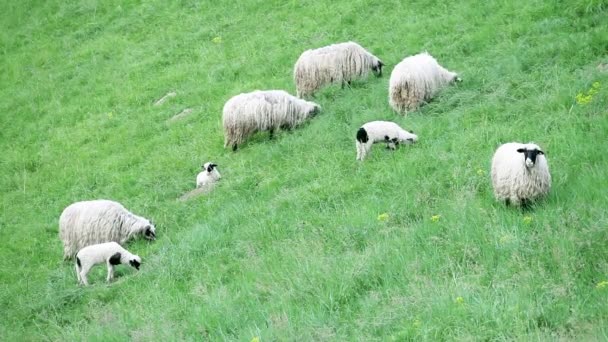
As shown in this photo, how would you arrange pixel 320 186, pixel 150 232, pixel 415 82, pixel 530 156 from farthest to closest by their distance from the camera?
pixel 415 82, pixel 150 232, pixel 320 186, pixel 530 156

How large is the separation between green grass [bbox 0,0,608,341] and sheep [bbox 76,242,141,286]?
191 millimetres

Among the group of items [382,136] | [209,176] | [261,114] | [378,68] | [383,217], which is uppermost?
[378,68]

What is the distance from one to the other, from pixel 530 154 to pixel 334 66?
337 inches

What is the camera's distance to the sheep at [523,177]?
27.8ft

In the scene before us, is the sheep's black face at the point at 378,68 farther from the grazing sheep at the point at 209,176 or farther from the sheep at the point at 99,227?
the sheep at the point at 99,227

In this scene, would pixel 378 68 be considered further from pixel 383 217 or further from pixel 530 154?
pixel 530 154

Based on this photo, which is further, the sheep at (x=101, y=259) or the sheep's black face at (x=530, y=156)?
the sheep at (x=101, y=259)

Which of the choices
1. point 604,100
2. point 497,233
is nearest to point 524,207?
point 497,233

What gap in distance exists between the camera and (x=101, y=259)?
11.5m

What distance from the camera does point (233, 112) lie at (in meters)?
15.5

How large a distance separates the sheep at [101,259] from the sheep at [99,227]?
59.2 inches

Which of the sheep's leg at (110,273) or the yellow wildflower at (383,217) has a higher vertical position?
the yellow wildflower at (383,217)

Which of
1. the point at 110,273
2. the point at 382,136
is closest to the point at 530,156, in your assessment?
the point at 382,136

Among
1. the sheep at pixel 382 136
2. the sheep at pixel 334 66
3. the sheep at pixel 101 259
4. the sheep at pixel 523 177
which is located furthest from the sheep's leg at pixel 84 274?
the sheep at pixel 334 66
